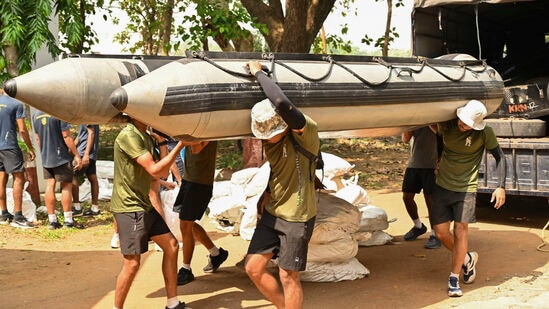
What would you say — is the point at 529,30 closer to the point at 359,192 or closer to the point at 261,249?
the point at 359,192

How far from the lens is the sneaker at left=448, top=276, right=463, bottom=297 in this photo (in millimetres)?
5914

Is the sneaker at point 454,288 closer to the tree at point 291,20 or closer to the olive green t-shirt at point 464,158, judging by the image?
the olive green t-shirt at point 464,158

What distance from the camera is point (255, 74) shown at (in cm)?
503

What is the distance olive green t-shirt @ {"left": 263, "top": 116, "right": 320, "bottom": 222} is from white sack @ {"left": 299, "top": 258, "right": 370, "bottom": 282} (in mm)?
1390

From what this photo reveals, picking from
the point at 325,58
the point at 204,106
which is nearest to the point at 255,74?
the point at 204,106

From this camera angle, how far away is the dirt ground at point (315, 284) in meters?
5.86

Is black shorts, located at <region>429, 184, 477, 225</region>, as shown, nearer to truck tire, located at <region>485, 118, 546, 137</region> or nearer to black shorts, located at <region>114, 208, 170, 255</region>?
truck tire, located at <region>485, 118, 546, 137</region>

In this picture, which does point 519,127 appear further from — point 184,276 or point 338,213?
point 184,276

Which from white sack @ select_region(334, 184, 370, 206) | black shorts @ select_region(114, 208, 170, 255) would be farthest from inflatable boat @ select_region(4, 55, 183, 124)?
white sack @ select_region(334, 184, 370, 206)

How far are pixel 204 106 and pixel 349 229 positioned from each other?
2.27 meters

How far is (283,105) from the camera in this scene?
4746 mm

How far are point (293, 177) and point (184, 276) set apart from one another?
6.33 feet

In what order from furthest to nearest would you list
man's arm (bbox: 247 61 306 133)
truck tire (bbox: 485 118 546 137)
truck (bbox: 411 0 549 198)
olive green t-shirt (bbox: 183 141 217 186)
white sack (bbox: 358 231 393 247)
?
truck tire (bbox: 485 118 546 137)
truck (bbox: 411 0 549 198)
white sack (bbox: 358 231 393 247)
olive green t-shirt (bbox: 183 141 217 186)
man's arm (bbox: 247 61 306 133)

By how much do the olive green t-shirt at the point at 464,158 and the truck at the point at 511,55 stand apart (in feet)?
6.21
